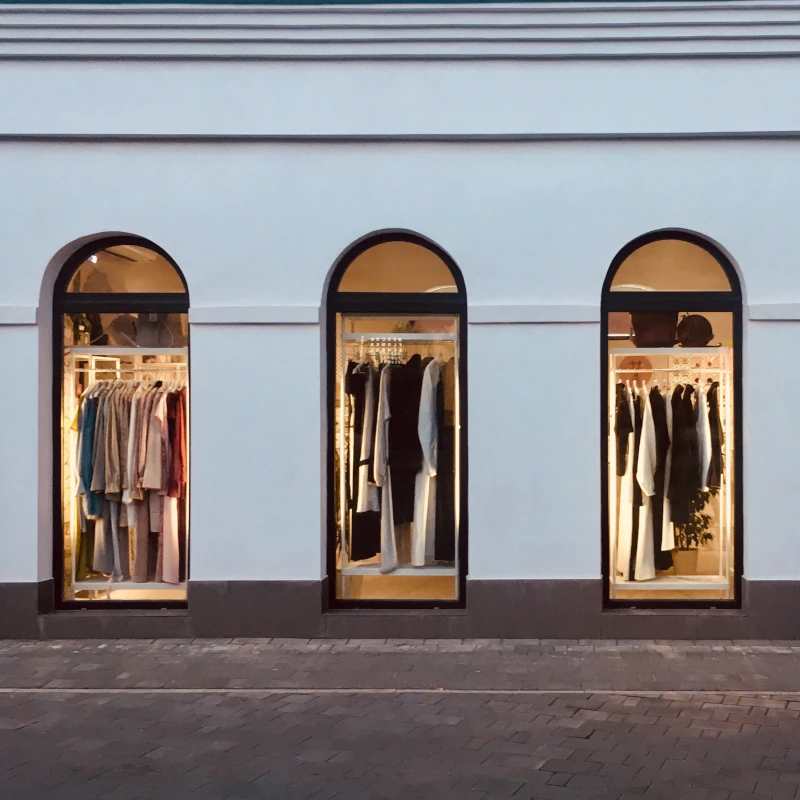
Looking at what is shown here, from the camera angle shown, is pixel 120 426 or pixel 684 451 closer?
pixel 684 451

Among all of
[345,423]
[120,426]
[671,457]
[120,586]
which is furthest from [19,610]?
[671,457]

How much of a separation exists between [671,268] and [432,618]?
382 centimetres

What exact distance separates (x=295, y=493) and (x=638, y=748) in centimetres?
375

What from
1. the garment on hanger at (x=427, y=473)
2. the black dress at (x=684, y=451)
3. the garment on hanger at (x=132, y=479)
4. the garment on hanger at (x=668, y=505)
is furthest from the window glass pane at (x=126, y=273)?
the black dress at (x=684, y=451)

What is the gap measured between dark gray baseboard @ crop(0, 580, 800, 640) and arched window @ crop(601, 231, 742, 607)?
1.15 feet

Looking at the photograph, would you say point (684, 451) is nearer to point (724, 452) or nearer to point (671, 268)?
point (724, 452)

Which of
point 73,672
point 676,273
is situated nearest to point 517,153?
point 676,273

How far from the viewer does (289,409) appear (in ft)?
26.3

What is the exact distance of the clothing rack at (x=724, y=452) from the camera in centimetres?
823

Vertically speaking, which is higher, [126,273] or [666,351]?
[126,273]

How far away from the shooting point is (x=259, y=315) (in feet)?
Result: 26.2

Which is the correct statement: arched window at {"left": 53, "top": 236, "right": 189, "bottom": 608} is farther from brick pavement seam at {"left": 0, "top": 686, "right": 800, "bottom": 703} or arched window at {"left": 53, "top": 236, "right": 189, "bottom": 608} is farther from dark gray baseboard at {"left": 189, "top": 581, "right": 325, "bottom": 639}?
brick pavement seam at {"left": 0, "top": 686, "right": 800, "bottom": 703}

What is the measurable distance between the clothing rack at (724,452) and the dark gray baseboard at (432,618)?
1.02ft

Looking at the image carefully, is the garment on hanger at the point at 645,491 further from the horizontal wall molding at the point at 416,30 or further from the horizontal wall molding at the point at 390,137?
the horizontal wall molding at the point at 416,30
